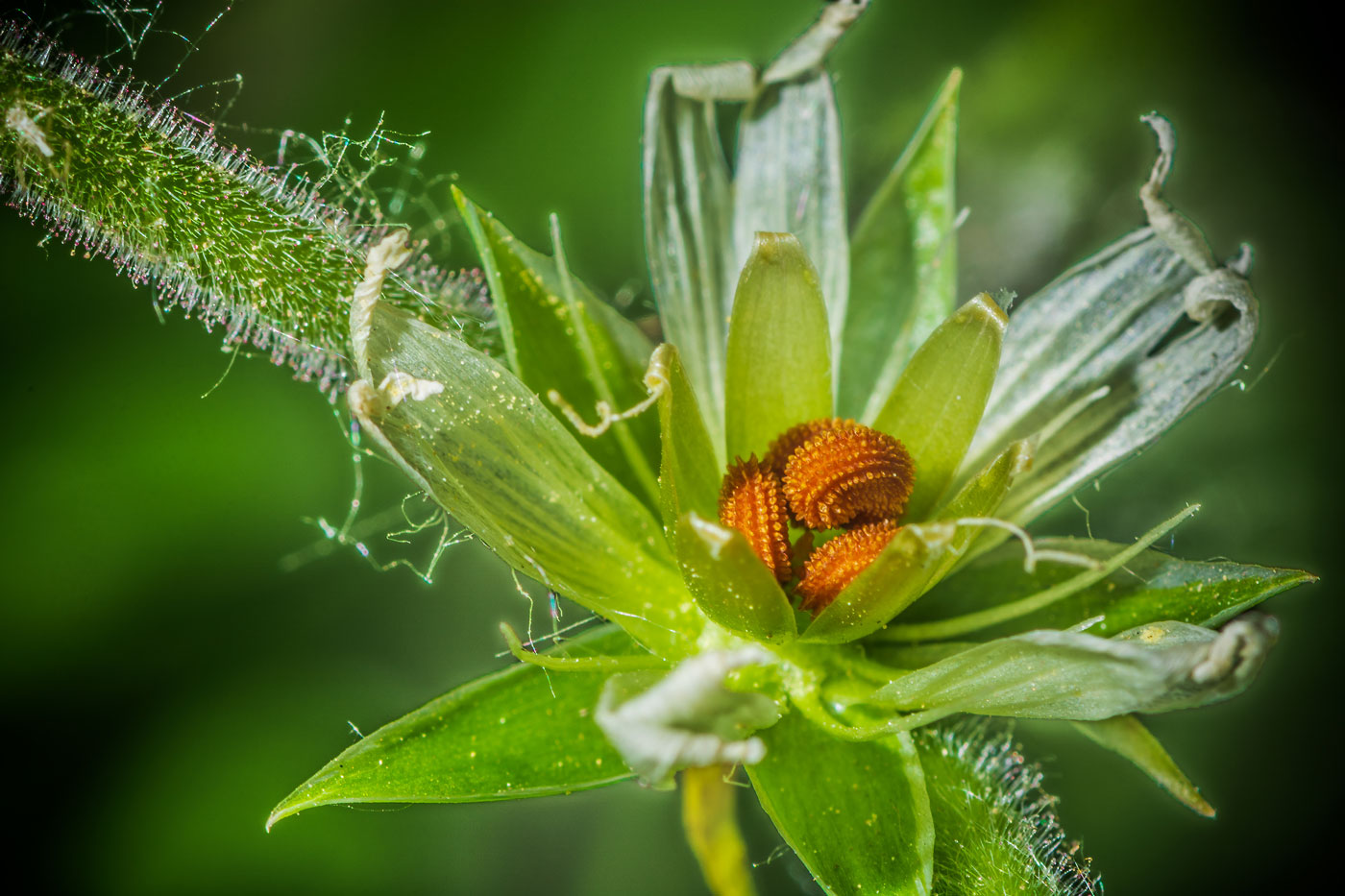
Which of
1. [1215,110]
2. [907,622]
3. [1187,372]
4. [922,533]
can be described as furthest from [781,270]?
[1215,110]

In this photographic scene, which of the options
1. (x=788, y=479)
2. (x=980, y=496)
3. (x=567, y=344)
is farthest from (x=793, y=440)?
(x=567, y=344)

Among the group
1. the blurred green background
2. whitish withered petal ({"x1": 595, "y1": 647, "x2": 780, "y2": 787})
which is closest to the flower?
whitish withered petal ({"x1": 595, "y1": 647, "x2": 780, "y2": 787})

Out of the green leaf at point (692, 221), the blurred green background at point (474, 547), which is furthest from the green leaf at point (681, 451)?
the blurred green background at point (474, 547)

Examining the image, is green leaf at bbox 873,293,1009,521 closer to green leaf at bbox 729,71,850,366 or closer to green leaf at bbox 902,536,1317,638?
green leaf at bbox 902,536,1317,638

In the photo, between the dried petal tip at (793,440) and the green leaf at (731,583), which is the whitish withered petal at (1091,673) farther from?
the dried petal tip at (793,440)

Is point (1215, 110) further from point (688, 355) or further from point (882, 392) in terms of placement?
point (688, 355)

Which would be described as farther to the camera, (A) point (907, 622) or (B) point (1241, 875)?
(B) point (1241, 875)
